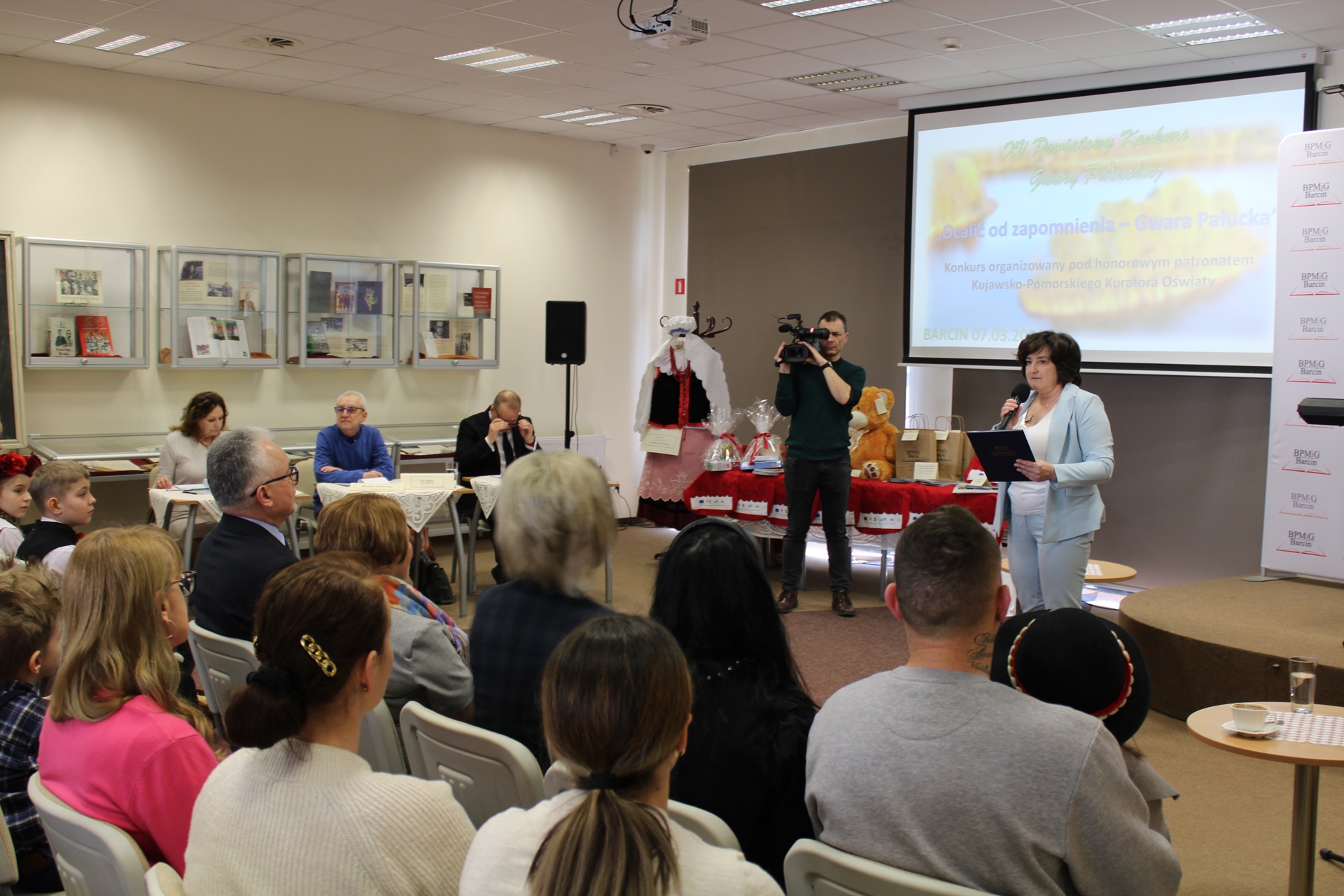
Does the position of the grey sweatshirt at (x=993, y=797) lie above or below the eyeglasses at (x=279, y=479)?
below

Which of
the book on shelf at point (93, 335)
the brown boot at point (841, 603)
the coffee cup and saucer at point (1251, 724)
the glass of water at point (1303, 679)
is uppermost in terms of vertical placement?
the book on shelf at point (93, 335)

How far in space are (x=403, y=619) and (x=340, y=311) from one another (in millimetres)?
5637

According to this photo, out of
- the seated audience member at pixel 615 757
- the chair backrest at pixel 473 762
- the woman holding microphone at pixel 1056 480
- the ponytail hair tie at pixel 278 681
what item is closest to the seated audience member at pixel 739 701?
the chair backrest at pixel 473 762

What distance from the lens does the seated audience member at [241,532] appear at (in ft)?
9.40

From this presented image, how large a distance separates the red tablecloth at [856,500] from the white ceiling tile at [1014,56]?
2.44 metres

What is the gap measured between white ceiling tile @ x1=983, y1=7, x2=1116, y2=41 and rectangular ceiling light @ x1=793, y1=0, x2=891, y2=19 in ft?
2.25

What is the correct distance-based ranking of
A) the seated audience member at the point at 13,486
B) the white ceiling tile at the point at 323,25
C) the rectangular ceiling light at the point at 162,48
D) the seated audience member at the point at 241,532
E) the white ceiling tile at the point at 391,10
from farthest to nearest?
the rectangular ceiling light at the point at 162,48 < the white ceiling tile at the point at 323,25 < the white ceiling tile at the point at 391,10 < the seated audience member at the point at 13,486 < the seated audience member at the point at 241,532

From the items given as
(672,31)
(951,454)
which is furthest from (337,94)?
(951,454)

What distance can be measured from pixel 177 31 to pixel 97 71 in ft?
3.99

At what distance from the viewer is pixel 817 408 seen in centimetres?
575

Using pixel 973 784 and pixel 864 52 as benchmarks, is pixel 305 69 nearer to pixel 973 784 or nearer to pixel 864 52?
pixel 864 52

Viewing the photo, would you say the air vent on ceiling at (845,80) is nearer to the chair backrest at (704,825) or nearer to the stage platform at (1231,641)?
the stage platform at (1231,641)

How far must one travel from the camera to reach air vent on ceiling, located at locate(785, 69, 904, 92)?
21.2ft

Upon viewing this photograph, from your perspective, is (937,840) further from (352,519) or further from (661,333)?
(661,333)
